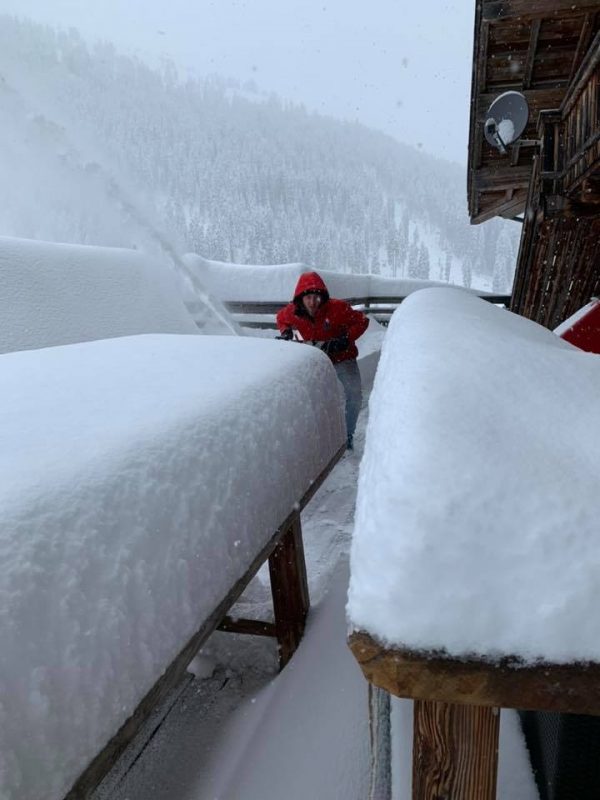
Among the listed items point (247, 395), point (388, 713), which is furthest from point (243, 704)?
point (247, 395)

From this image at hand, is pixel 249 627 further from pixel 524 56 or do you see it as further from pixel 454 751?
pixel 524 56

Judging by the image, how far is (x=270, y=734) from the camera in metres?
2.27

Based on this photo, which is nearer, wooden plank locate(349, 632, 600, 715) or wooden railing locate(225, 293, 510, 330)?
wooden plank locate(349, 632, 600, 715)

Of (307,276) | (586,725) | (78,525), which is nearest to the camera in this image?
(78,525)

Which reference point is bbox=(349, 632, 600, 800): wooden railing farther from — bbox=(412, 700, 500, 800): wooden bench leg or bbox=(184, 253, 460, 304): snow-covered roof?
bbox=(184, 253, 460, 304): snow-covered roof

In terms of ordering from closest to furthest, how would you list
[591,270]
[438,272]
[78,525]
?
[78,525]
[591,270]
[438,272]

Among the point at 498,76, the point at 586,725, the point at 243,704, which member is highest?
the point at 498,76

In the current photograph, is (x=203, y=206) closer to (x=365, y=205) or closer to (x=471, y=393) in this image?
(x=365, y=205)

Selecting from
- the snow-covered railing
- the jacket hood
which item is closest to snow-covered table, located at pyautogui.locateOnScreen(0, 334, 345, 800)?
the jacket hood

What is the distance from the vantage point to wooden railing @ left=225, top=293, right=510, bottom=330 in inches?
347

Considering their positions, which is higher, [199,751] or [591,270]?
[591,270]

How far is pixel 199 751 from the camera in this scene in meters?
2.34

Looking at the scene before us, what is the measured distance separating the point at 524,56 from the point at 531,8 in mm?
1233

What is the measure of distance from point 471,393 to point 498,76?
21.6ft
